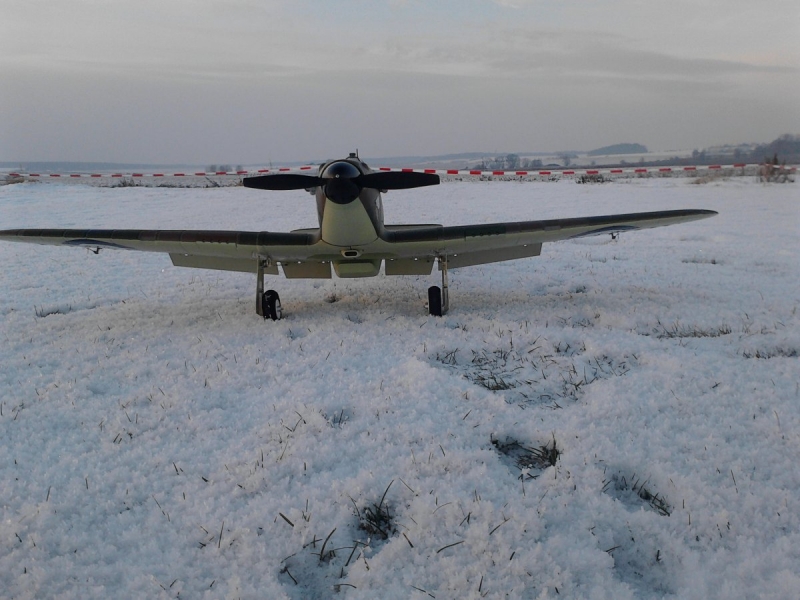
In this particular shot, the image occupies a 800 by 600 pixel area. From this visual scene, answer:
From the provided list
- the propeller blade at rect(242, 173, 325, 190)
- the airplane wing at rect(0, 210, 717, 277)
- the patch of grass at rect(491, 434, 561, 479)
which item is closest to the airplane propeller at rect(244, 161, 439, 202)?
the propeller blade at rect(242, 173, 325, 190)

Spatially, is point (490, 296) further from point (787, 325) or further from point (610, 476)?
point (610, 476)

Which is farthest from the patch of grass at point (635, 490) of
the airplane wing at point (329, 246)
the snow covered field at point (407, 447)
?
the airplane wing at point (329, 246)

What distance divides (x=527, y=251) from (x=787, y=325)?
10.7 feet

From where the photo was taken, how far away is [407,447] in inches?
147

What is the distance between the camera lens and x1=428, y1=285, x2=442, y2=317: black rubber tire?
7.06m

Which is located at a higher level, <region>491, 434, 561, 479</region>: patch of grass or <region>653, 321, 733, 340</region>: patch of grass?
<region>653, 321, 733, 340</region>: patch of grass

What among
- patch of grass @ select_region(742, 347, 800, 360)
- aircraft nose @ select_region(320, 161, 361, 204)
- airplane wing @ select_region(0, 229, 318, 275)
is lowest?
patch of grass @ select_region(742, 347, 800, 360)

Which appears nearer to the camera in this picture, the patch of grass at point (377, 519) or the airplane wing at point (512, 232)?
the patch of grass at point (377, 519)

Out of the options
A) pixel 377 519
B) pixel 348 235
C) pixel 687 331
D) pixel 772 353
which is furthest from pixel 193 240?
pixel 772 353

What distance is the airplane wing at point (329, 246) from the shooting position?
6977mm

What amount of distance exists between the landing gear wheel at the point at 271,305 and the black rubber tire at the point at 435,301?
80.8 inches

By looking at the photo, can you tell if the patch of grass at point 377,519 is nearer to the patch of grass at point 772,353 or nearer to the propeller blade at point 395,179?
the patch of grass at point 772,353

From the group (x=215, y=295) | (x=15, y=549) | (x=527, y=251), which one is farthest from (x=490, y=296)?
(x=15, y=549)

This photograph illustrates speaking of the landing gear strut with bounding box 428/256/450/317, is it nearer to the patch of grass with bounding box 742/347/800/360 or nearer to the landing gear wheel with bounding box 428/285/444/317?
the landing gear wheel with bounding box 428/285/444/317
